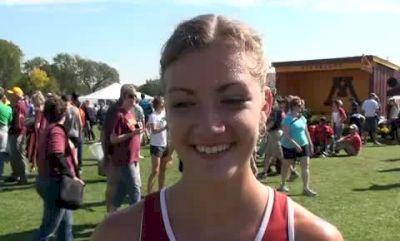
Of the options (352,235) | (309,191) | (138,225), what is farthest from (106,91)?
(138,225)

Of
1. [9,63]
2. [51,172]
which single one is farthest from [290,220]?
[9,63]

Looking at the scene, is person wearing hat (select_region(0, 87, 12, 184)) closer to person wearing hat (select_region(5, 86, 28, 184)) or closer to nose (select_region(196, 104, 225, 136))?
person wearing hat (select_region(5, 86, 28, 184))

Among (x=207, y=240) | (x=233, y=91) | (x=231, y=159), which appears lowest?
(x=207, y=240)

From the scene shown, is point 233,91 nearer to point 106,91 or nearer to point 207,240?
point 207,240

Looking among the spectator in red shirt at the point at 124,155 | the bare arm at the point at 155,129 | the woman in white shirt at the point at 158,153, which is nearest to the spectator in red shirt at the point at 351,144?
the bare arm at the point at 155,129

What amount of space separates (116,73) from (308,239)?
353 feet

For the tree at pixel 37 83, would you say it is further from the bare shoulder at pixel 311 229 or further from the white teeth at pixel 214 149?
the white teeth at pixel 214 149

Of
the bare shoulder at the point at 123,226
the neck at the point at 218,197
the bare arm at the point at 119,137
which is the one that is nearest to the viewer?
the neck at the point at 218,197

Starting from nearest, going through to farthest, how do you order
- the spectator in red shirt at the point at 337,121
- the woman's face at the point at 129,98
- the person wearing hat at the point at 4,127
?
the woman's face at the point at 129,98 < the person wearing hat at the point at 4,127 < the spectator in red shirt at the point at 337,121

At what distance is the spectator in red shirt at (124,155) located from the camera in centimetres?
739

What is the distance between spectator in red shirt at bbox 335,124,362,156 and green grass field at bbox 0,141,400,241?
201 centimetres

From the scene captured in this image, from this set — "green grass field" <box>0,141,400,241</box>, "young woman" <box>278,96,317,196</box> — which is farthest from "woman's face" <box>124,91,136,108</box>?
"young woman" <box>278,96,317,196</box>

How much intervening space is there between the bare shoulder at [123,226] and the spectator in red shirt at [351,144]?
646 inches

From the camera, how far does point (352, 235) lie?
25.4 ft
